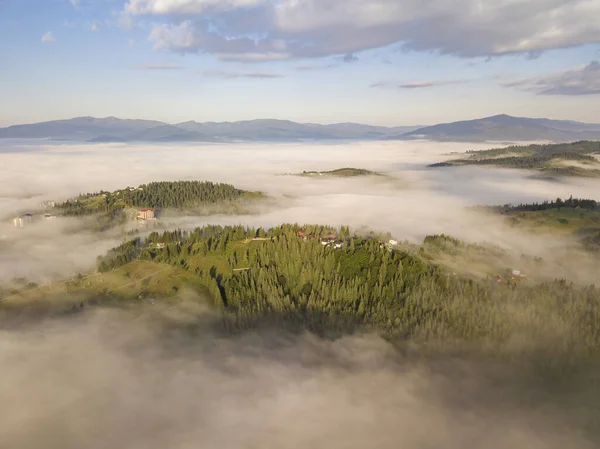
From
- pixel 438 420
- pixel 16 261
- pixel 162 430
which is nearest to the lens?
pixel 162 430

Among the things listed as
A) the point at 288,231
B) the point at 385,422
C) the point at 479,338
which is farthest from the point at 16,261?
the point at 479,338

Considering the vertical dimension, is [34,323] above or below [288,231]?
below

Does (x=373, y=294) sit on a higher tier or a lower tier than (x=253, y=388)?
higher

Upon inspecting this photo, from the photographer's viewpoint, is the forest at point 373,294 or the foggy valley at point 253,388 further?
the forest at point 373,294

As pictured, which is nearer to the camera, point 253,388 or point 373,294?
point 253,388

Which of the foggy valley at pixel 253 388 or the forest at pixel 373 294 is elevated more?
the forest at pixel 373 294

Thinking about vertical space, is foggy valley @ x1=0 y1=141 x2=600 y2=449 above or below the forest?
below

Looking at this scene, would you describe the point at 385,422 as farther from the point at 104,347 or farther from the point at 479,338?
the point at 104,347

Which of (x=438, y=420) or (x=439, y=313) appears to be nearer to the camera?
(x=438, y=420)
